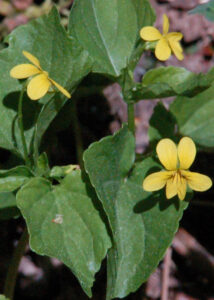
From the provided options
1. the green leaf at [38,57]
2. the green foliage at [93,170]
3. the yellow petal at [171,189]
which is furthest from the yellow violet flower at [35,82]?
the yellow petal at [171,189]

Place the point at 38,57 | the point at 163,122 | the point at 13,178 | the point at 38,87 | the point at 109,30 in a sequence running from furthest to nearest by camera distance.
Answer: the point at 163,122 < the point at 109,30 < the point at 38,57 < the point at 13,178 < the point at 38,87

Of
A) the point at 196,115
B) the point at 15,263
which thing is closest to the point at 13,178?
the point at 15,263

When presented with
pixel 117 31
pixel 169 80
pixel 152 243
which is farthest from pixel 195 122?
pixel 152 243

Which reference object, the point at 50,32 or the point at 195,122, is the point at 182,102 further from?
the point at 50,32

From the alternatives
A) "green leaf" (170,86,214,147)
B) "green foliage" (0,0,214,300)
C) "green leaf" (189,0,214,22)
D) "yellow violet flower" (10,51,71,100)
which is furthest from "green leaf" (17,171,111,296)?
"green leaf" (189,0,214,22)

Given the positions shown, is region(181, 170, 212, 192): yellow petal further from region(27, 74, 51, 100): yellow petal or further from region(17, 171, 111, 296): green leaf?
region(27, 74, 51, 100): yellow petal

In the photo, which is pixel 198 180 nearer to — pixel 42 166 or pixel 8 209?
pixel 42 166
